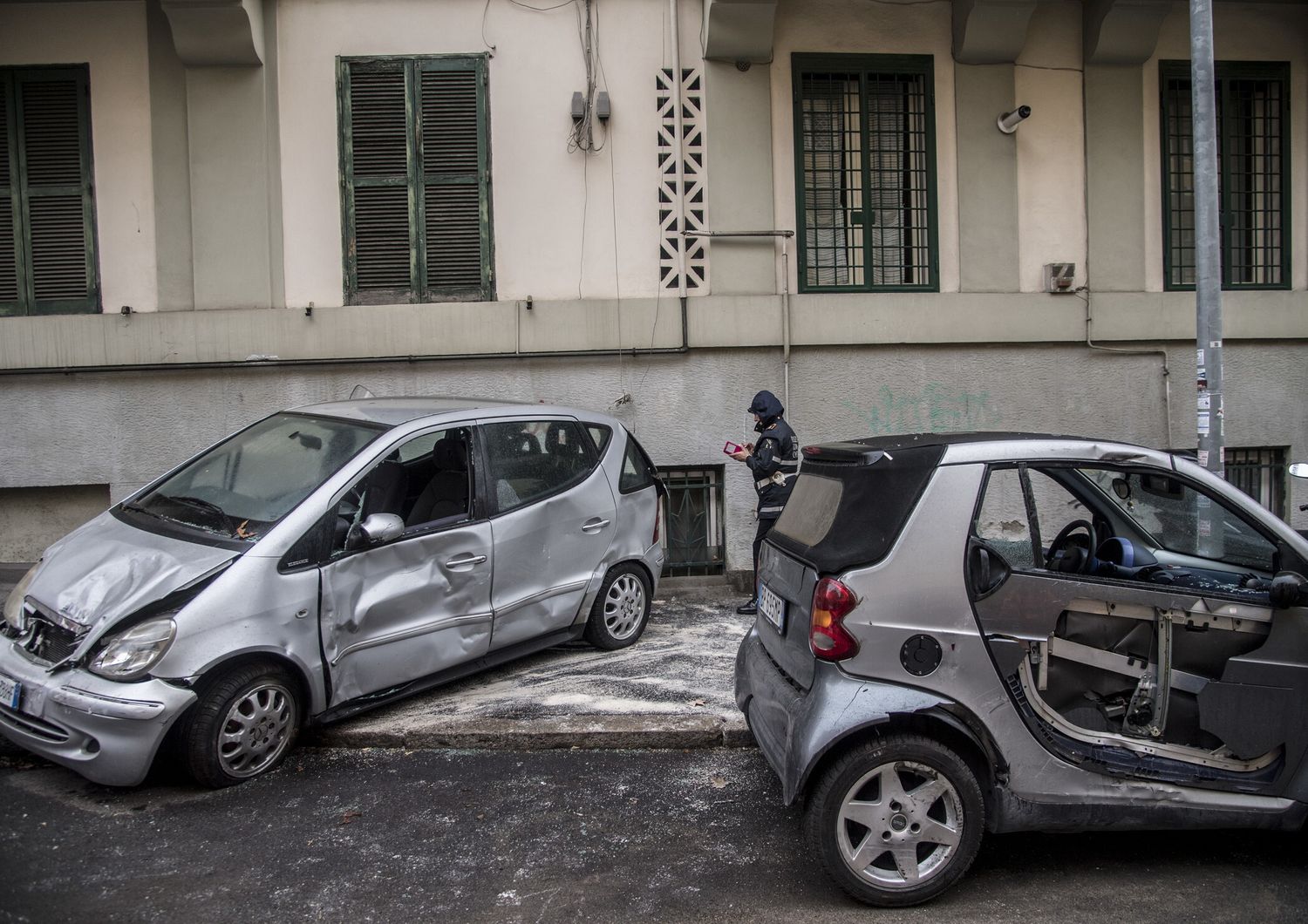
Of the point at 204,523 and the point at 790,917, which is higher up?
the point at 204,523

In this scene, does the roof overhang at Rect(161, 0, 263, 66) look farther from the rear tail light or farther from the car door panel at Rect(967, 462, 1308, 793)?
the car door panel at Rect(967, 462, 1308, 793)

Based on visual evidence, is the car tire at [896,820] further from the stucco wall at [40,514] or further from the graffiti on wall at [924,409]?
the stucco wall at [40,514]

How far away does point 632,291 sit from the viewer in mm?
8930

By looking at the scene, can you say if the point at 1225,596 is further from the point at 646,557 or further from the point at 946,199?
the point at 946,199

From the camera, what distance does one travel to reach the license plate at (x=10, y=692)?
14.3ft

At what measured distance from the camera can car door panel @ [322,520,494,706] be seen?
Answer: 16.1 ft

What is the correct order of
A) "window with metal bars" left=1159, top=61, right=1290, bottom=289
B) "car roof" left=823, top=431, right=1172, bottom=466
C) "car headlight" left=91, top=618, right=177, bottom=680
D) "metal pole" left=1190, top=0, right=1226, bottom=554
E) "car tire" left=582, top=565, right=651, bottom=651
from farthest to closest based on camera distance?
"window with metal bars" left=1159, top=61, right=1290, bottom=289 < "car tire" left=582, top=565, right=651, bottom=651 < "metal pole" left=1190, top=0, right=1226, bottom=554 < "car headlight" left=91, top=618, right=177, bottom=680 < "car roof" left=823, top=431, right=1172, bottom=466

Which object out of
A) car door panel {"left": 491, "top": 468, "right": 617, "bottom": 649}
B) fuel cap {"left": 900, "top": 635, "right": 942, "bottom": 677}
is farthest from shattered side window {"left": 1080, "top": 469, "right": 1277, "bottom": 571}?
car door panel {"left": 491, "top": 468, "right": 617, "bottom": 649}

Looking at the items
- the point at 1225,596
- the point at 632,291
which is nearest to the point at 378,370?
the point at 632,291

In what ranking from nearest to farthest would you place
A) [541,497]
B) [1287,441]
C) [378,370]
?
[541,497] → [378,370] → [1287,441]

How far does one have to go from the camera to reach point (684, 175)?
351 inches

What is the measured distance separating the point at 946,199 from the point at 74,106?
7.82 metres

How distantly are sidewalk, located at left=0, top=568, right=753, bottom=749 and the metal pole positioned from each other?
130 inches

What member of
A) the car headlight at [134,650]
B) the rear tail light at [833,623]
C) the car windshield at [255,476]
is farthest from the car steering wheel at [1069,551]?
the car headlight at [134,650]
